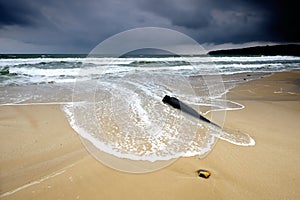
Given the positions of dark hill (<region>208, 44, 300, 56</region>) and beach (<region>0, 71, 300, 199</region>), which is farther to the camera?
dark hill (<region>208, 44, 300, 56</region>)

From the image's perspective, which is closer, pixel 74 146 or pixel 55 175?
pixel 55 175

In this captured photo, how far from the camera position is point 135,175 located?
97.2 inches

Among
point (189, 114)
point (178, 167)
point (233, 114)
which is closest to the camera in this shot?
point (178, 167)

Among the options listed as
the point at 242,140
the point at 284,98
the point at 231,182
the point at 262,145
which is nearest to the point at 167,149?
the point at 231,182

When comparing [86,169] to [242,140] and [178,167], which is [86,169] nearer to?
[178,167]

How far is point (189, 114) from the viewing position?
15.4 ft

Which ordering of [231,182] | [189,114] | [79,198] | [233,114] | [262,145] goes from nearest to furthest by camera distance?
[79,198] < [231,182] < [262,145] < [189,114] < [233,114]

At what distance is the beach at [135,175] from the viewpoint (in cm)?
219

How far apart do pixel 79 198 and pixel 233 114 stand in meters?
4.06

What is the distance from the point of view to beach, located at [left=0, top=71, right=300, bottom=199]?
219cm

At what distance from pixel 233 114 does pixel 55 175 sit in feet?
13.4

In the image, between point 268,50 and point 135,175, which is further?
point 268,50

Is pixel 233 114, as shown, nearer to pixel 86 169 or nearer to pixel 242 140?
pixel 242 140

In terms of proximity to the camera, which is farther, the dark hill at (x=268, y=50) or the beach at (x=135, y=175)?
the dark hill at (x=268, y=50)
